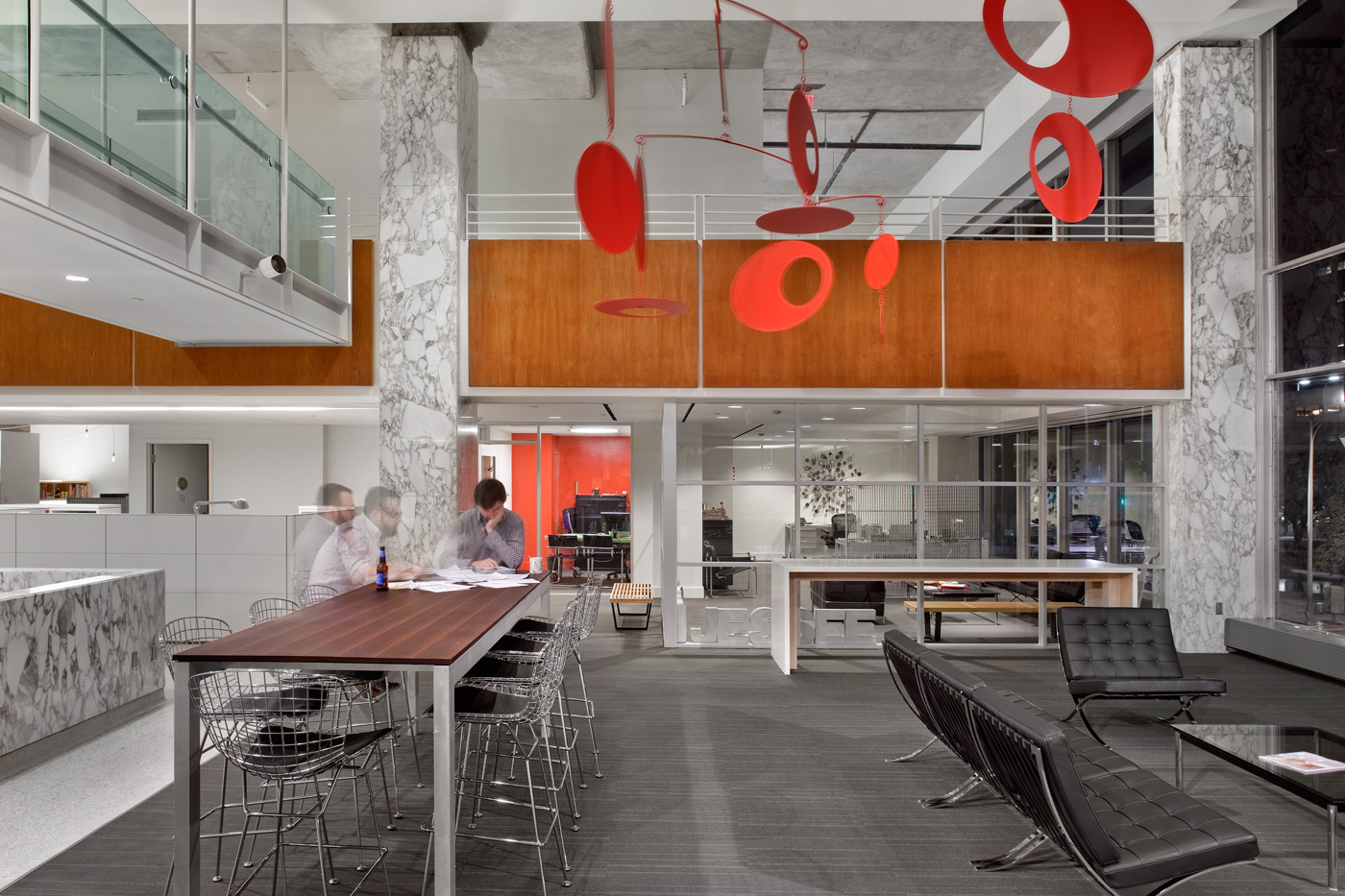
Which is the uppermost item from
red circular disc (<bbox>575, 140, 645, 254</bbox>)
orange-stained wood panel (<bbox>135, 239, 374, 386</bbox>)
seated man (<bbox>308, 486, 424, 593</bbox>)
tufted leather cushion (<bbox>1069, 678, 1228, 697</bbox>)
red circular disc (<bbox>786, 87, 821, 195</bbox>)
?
red circular disc (<bbox>786, 87, 821, 195</bbox>)

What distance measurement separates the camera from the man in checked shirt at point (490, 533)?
6.07 metres

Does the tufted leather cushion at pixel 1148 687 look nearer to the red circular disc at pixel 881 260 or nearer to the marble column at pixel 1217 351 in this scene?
the marble column at pixel 1217 351

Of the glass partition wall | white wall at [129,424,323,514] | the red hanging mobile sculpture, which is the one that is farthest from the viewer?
white wall at [129,424,323,514]

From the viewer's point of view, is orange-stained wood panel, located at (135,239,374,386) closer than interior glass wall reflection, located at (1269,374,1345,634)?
No

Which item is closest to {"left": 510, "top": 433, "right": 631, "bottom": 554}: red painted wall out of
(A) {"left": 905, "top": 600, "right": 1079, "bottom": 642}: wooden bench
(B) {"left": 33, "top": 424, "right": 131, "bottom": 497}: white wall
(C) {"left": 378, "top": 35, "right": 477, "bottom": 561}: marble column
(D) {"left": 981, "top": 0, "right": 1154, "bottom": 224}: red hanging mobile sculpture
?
(C) {"left": 378, "top": 35, "right": 477, "bottom": 561}: marble column

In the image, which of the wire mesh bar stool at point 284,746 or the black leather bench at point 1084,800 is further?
the wire mesh bar stool at point 284,746

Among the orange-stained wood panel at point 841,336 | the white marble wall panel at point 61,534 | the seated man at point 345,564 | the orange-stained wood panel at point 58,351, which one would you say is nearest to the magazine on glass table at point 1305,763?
the orange-stained wood panel at point 841,336

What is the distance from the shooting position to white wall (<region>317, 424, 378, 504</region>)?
12391 millimetres

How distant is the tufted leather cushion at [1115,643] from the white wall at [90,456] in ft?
43.8

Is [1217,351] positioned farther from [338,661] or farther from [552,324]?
[338,661]

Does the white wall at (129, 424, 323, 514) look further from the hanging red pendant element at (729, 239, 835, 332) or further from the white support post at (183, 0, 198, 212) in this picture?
the hanging red pendant element at (729, 239, 835, 332)

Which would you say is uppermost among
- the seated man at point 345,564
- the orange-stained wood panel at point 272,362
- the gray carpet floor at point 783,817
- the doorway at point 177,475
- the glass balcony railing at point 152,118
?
the glass balcony railing at point 152,118

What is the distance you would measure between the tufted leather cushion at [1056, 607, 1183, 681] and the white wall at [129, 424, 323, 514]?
10.6 m

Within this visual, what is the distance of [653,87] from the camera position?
10273 millimetres
